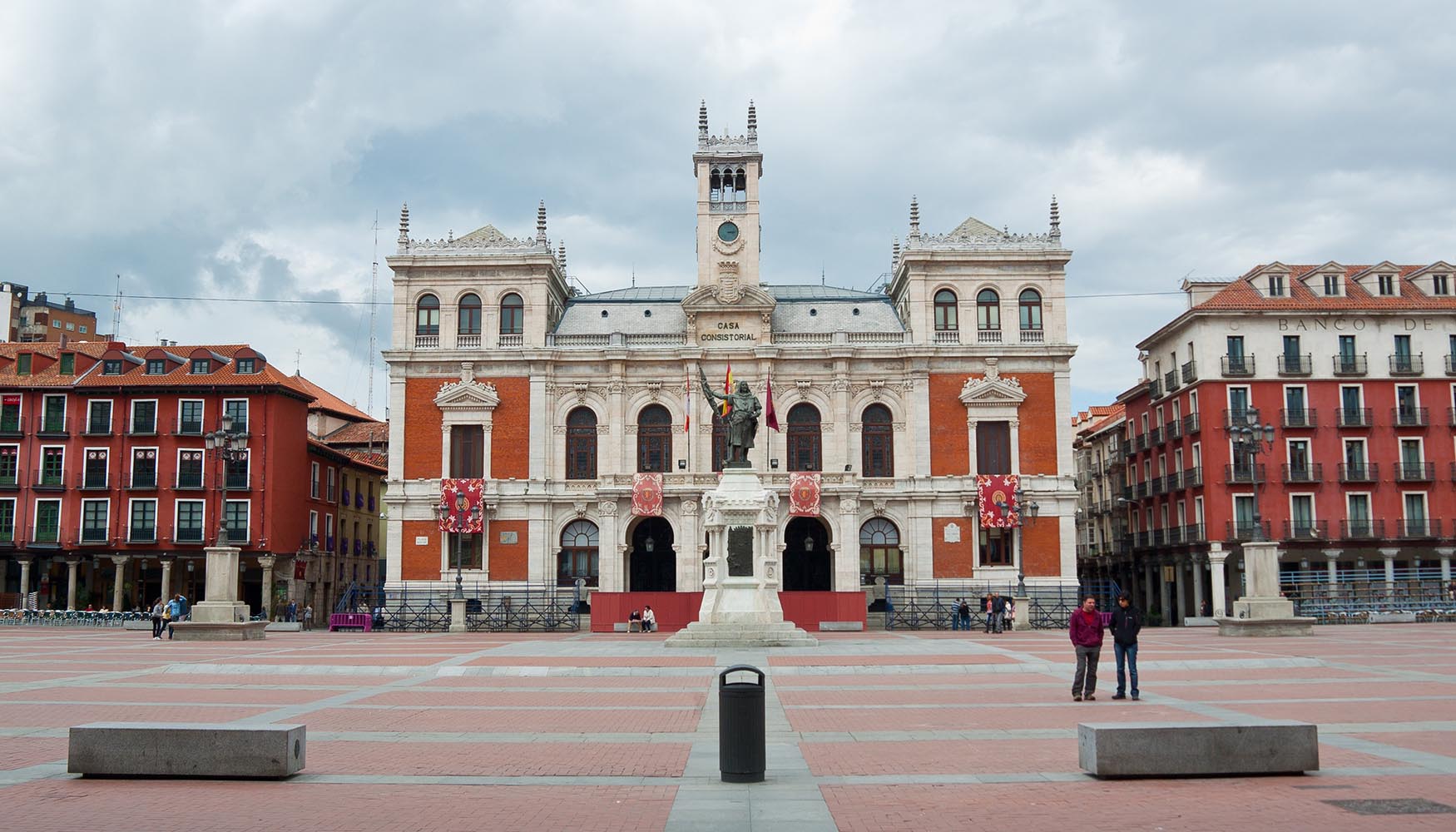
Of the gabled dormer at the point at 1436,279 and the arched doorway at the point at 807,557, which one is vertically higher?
the gabled dormer at the point at 1436,279

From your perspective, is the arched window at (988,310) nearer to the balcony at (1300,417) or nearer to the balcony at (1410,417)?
the balcony at (1300,417)

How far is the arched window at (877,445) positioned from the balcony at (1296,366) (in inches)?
752

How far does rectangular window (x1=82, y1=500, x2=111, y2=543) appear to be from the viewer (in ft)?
202

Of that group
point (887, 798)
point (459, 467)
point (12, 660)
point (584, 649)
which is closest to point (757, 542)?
→ point (584, 649)

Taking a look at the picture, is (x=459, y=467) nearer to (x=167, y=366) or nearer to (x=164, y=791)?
(x=167, y=366)

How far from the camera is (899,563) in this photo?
57469 mm

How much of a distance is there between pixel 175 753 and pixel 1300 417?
5712cm

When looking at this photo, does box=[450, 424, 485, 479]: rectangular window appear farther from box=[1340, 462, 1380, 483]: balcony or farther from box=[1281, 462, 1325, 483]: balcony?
box=[1340, 462, 1380, 483]: balcony

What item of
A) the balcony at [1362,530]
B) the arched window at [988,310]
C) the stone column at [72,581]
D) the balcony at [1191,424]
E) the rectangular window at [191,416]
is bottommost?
the stone column at [72,581]

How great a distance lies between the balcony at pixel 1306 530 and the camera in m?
57.9

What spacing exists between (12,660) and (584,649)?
13613 mm

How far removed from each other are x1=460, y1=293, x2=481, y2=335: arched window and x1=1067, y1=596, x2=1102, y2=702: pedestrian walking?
4438 cm

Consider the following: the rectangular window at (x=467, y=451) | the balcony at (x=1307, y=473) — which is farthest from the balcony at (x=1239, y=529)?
the rectangular window at (x=467, y=451)

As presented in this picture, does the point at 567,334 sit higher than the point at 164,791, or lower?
higher
